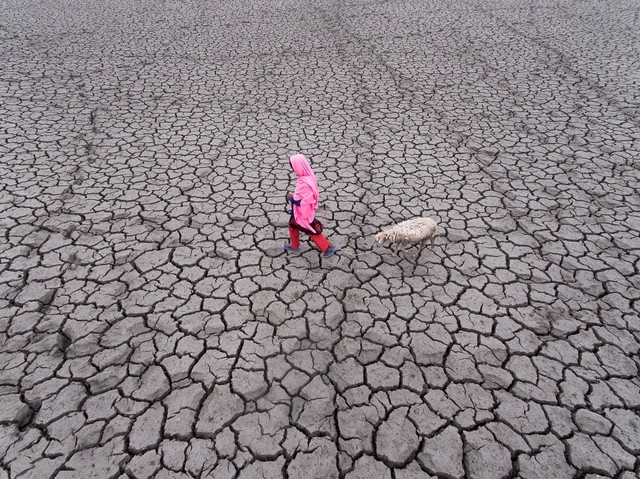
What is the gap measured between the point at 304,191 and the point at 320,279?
905 mm

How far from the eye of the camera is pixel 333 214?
16.5ft

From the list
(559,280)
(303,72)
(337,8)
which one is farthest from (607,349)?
(337,8)

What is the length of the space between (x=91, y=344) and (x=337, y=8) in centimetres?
1361

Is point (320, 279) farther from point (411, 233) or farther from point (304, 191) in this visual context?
point (411, 233)

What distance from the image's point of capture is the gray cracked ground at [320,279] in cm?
287

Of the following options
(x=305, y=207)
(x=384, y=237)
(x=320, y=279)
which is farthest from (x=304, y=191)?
(x=384, y=237)

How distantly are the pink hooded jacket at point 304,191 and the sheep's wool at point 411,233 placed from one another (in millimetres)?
803

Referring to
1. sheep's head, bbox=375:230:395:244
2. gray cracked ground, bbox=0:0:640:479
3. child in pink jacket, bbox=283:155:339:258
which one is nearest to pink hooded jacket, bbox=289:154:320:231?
child in pink jacket, bbox=283:155:339:258

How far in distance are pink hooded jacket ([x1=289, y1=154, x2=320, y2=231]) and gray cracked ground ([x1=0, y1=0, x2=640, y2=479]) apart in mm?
532

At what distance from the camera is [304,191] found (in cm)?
390

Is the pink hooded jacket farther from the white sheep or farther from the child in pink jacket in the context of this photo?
the white sheep

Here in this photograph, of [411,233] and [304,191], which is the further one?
[411,233]

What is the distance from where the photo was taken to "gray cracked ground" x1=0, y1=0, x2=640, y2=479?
2.87 meters

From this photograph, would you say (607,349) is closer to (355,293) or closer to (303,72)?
(355,293)
